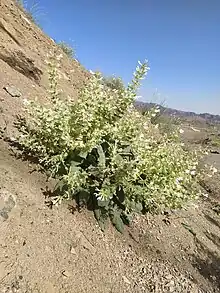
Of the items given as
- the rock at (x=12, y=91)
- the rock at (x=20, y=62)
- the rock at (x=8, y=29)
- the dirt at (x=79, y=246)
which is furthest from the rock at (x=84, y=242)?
the rock at (x=8, y=29)

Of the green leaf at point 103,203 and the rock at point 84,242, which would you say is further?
the green leaf at point 103,203

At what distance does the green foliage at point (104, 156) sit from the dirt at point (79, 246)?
7.6 inches

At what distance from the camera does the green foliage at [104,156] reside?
11.0ft

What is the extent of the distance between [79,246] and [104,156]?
2.90ft

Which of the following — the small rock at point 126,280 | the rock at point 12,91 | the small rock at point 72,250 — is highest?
the rock at point 12,91

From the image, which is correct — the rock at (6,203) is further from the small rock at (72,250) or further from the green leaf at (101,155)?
the green leaf at (101,155)

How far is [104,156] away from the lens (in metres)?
3.48

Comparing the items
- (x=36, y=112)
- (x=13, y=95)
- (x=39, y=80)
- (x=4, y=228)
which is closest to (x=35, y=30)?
(x=39, y=80)

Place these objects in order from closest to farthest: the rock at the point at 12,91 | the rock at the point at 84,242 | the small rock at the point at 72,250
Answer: the small rock at the point at 72,250 < the rock at the point at 84,242 < the rock at the point at 12,91

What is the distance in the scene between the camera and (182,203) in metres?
3.68

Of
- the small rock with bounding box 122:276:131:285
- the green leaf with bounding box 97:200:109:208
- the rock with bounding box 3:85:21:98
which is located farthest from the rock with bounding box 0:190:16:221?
the rock with bounding box 3:85:21:98

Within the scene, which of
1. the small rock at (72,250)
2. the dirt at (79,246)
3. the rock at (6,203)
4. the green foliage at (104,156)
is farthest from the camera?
the green foliage at (104,156)

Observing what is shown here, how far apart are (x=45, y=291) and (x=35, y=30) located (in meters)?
6.83

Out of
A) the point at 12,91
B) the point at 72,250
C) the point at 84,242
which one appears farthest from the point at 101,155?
the point at 12,91
